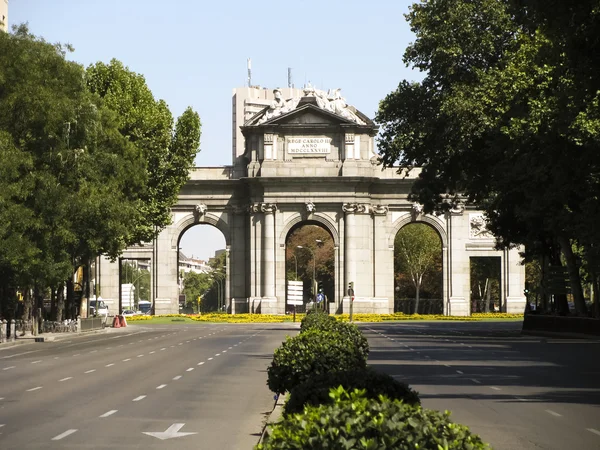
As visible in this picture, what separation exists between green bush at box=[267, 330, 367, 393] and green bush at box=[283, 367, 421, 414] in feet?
22.0


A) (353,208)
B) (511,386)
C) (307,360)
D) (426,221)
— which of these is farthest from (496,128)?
(426,221)

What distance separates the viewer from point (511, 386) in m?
27.2

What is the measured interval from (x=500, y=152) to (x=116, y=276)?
56439 millimetres

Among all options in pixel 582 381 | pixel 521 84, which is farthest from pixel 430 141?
pixel 582 381

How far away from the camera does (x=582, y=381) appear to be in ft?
94.1

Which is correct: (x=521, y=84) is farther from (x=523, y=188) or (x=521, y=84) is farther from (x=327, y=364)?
(x=327, y=364)

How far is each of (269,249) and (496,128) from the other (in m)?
50.0

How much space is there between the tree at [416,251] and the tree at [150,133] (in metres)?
52.6

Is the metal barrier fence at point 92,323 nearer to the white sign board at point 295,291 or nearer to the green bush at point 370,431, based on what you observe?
the white sign board at point 295,291

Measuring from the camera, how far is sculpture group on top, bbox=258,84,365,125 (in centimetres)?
9894

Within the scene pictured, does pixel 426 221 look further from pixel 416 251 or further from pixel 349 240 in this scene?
pixel 416 251

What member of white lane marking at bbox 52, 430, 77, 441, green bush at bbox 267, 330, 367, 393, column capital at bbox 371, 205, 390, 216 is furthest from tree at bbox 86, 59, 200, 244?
white lane marking at bbox 52, 430, 77, 441

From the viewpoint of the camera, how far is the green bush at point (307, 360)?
19.0 metres

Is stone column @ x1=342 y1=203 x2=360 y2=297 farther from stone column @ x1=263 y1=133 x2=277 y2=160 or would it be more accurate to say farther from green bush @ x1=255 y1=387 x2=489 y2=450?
green bush @ x1=255 y1=387 x2=489 y2=450
